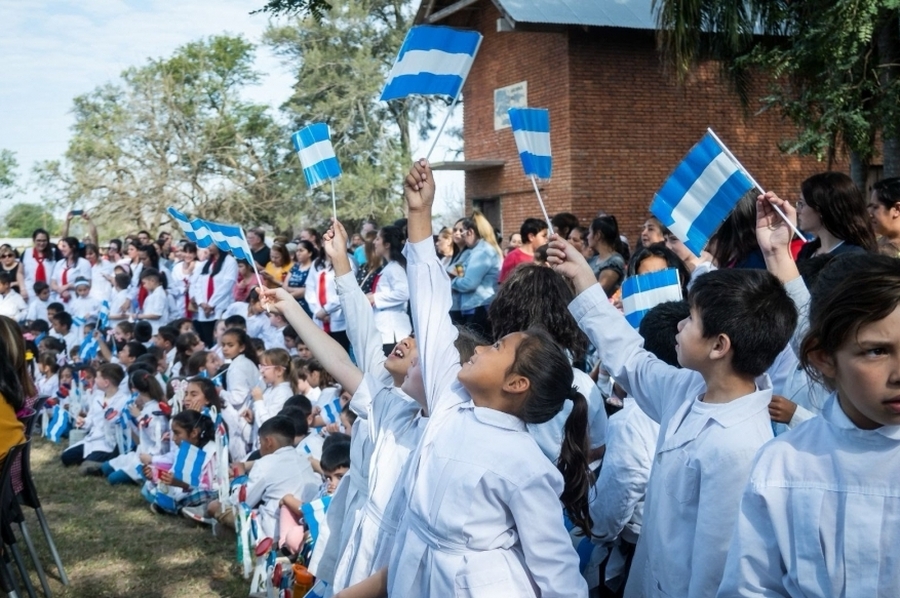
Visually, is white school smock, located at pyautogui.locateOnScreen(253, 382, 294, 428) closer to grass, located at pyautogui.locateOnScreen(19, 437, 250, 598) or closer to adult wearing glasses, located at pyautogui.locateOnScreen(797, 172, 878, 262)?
grass, located at pyautogui.locateOnScreen(19, 437, 250, 598)

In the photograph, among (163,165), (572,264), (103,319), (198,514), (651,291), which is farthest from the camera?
(163,165)

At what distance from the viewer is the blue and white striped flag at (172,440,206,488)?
6273 mm

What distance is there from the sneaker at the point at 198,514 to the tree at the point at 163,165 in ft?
81.3

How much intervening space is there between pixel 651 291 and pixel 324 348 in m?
1.43

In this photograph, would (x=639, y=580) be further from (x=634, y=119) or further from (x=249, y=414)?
(x=634, y=119)

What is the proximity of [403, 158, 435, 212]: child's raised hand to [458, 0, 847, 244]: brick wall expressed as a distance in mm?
14549

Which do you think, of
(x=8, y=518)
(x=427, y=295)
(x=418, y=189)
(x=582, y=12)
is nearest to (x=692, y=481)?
(x=427, y=295)

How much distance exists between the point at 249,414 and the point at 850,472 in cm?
594

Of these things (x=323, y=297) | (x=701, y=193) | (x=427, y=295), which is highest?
(x=701, y=193)

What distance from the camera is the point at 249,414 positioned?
716 cm

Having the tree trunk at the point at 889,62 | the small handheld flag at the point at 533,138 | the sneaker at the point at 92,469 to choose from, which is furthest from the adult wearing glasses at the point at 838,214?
the tree trunk at the point at 889,62

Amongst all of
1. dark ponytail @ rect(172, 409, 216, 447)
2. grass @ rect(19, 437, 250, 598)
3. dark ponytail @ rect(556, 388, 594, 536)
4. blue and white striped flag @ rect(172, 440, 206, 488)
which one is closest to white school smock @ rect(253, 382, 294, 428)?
dark ponytail @ rect(172, 409, 216, 447)

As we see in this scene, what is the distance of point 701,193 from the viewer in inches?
139

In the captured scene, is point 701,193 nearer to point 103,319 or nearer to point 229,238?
point 229,238
